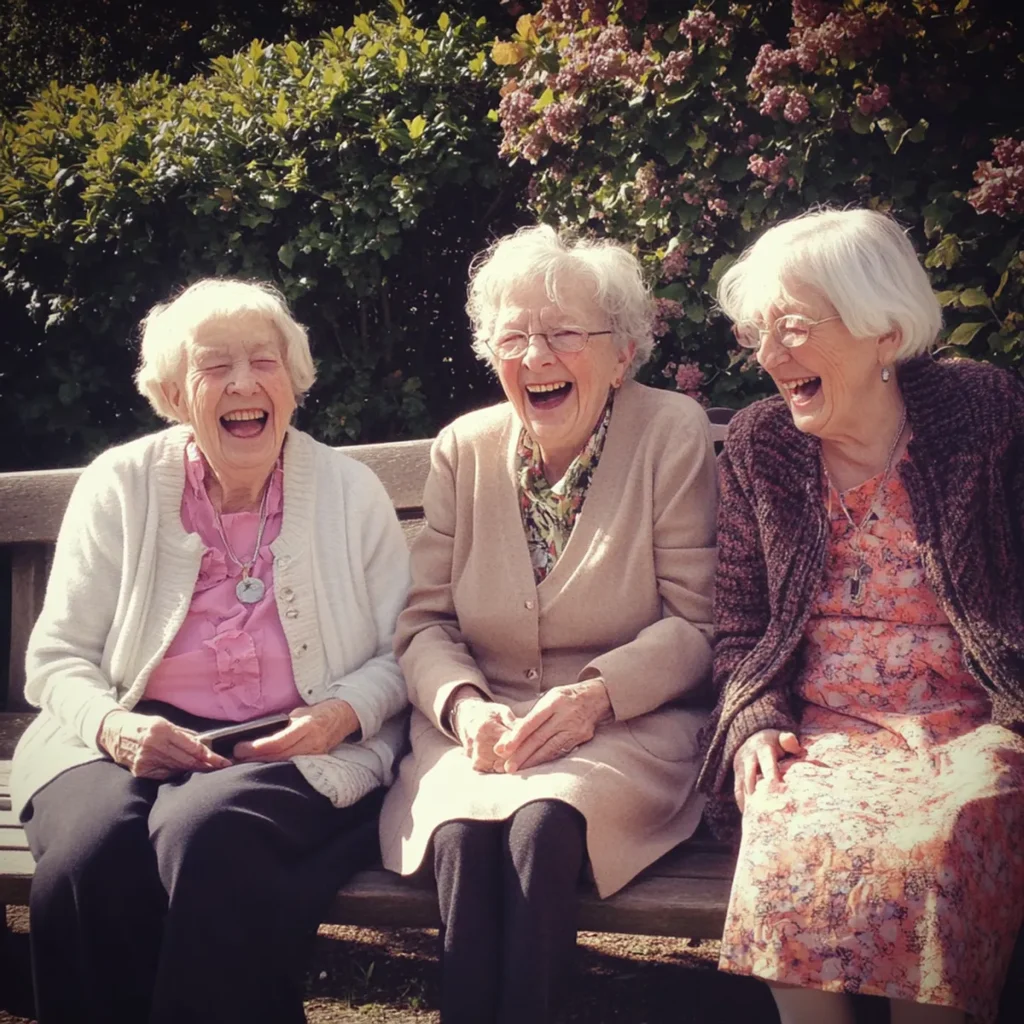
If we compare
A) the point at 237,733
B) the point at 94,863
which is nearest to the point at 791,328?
the point at 237,733

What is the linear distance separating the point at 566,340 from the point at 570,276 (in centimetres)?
16

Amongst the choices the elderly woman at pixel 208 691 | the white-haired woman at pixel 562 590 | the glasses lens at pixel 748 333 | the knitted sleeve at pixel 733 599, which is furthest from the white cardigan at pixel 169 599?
the glasses lens at pixel 748 333

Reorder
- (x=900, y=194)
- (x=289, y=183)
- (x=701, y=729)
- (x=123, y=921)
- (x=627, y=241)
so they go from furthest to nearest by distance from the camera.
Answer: (x=289, y=183)
(x=627, y=241)
(x=900, y=194)
(x=701, y=729)
(x=123, y=921)

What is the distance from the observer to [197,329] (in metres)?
3.23

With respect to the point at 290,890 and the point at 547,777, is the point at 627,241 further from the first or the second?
the point at 290,890

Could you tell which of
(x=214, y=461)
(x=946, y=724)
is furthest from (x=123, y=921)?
(x=946, y=724)

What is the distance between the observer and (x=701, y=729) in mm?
2957

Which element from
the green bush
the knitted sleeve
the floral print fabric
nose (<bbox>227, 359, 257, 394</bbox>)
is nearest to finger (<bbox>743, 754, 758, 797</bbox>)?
the knitted sleeve

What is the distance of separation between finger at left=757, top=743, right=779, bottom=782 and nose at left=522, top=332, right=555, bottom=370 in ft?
3.38

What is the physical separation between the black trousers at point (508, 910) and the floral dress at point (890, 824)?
12.9 inches

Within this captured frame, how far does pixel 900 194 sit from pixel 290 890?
238cm

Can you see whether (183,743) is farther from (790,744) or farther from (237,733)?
(790,744)

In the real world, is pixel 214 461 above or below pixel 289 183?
below

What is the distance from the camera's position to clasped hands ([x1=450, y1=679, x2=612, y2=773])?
2.74 m
